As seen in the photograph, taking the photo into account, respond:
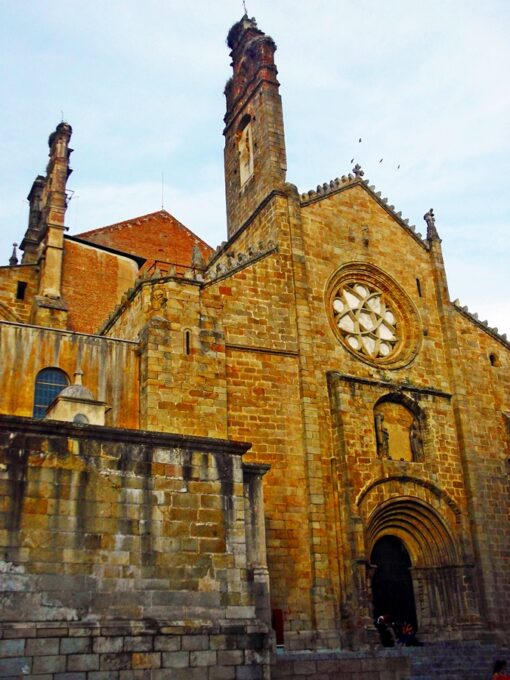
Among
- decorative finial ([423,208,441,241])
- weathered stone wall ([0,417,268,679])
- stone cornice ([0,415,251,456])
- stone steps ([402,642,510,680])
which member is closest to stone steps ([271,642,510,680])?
stone steps ([402,642,510,680])

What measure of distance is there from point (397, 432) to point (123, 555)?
1241cm

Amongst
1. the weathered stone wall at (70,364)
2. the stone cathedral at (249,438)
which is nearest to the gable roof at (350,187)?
the stone cathedral at (249,438)

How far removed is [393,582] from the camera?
69.5 ft

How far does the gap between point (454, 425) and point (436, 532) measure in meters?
3.39

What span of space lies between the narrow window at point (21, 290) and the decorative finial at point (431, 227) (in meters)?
14.2

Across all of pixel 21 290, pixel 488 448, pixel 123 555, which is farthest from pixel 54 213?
pixel 123 555

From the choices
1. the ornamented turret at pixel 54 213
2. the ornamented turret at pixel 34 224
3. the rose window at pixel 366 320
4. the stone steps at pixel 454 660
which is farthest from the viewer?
the ornamented turret at pixel 34 224

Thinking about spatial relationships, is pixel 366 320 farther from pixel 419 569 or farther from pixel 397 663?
pixel 397 663

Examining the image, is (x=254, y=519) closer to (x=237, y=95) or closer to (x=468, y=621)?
(x=468, y=621)

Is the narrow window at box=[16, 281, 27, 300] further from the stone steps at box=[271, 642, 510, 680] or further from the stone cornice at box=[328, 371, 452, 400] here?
the stone steps at box=[271, 642, 510, 680]

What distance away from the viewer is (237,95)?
2808 centimetres

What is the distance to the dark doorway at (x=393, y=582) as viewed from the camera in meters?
20.8

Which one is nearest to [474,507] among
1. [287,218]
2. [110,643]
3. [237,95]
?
[287,218]

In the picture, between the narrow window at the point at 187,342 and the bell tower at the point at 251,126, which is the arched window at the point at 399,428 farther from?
the bell tower at the point at 251,126
